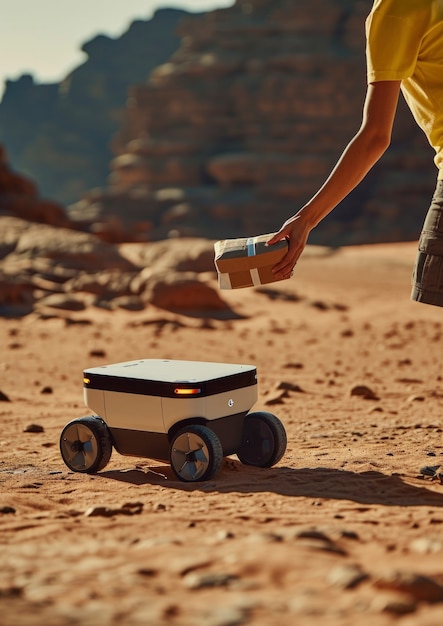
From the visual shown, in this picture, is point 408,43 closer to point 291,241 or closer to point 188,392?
point 291,241

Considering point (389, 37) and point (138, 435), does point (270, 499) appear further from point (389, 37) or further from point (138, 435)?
point (389, 37)

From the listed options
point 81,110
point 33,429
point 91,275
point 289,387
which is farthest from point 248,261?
point 81,110

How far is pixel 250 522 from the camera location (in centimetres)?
311

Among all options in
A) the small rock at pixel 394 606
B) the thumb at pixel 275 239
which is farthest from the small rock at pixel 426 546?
the thumb at pixel 275 239

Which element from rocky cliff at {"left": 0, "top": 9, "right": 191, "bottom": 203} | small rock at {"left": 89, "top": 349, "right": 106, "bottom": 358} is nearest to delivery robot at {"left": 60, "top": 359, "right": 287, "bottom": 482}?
small rock at {"left": 89, "top": 349, "right": 106, "bottom": 358}

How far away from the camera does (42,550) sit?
272 centimetres

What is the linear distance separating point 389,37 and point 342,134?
45661mm

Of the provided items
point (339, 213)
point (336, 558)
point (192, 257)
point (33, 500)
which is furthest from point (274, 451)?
point (339, 213)

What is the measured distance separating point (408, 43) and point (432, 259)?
78 centimetres

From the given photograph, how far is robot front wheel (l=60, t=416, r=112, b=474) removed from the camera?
4262 millimetres

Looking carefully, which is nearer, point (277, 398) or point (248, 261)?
point (248, 261)

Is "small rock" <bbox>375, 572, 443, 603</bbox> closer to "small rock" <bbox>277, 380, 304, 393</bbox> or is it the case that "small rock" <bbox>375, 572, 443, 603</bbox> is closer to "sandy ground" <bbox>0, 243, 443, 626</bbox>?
"sandy ground" <bbox>0, 243, 443, 626</bbox>

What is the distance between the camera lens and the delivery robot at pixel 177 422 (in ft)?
13.2

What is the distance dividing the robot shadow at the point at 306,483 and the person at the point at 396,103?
812 mm
